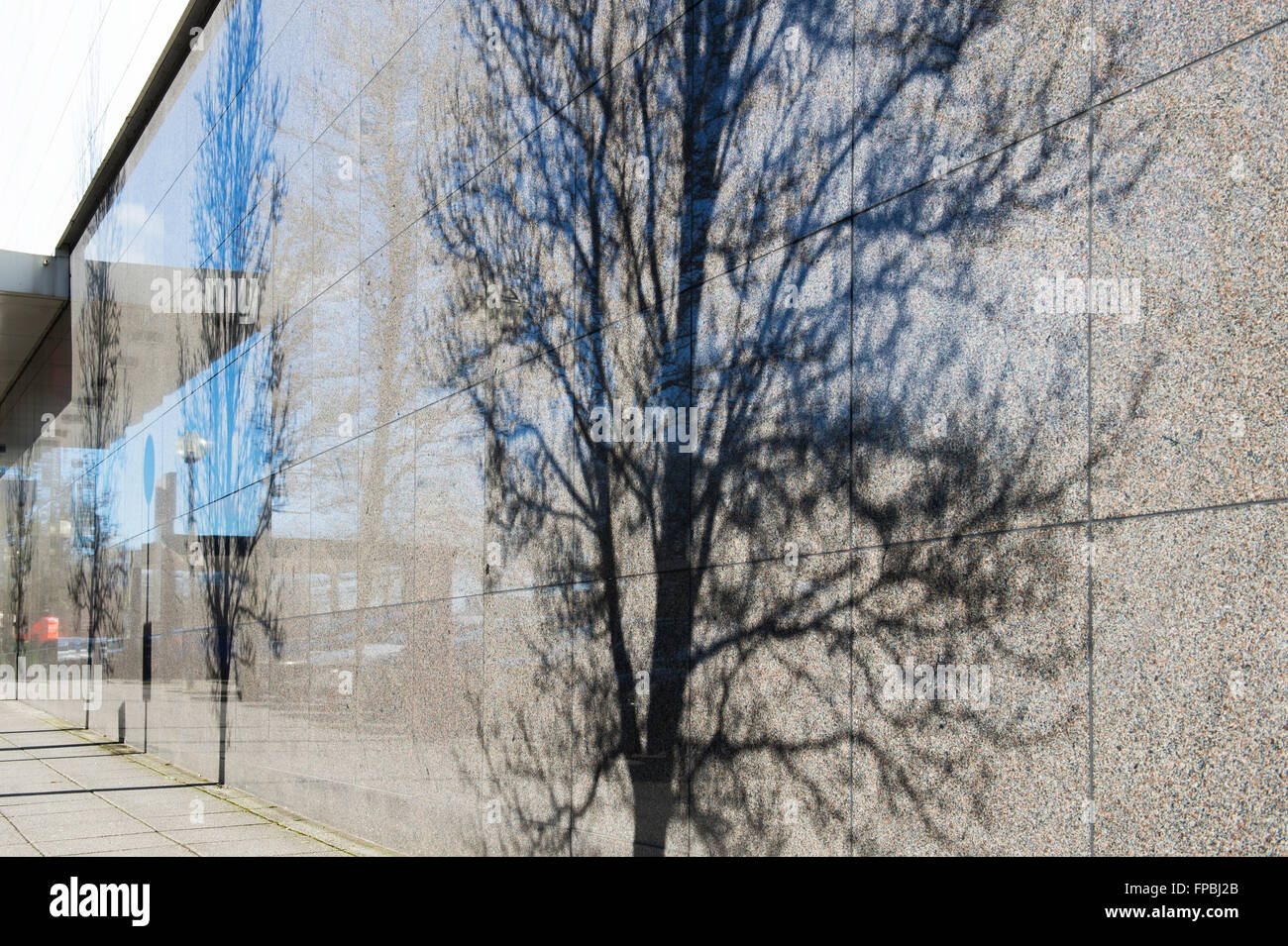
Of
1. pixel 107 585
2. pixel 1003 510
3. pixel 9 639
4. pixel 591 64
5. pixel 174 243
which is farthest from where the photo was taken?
pixel 9 639

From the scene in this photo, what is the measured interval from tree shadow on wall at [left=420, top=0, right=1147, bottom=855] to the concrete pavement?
2.97 m

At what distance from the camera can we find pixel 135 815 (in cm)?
1223

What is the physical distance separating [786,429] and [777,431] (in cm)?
8

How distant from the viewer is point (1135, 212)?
4.30 metres

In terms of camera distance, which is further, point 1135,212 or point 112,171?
point 112,171

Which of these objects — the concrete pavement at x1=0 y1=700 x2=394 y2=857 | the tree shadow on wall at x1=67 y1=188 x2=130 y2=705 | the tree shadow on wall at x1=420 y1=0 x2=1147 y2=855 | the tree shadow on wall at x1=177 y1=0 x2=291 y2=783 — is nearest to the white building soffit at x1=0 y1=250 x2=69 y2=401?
the tree shadow on wall at x1=67 y1=188 x2=130 y2=705

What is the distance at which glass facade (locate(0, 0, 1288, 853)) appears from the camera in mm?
4086

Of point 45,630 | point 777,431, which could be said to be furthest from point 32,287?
point 777,431

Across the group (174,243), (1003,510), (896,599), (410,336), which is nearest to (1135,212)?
(1003,510)

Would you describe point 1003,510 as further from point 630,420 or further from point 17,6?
point 17,6

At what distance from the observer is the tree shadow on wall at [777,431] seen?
4664 millimetres

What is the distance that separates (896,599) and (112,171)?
73.5 ft

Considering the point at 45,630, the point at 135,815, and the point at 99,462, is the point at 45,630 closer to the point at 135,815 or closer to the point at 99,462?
the point at 99,462

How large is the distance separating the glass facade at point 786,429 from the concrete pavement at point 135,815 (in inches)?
17.5
